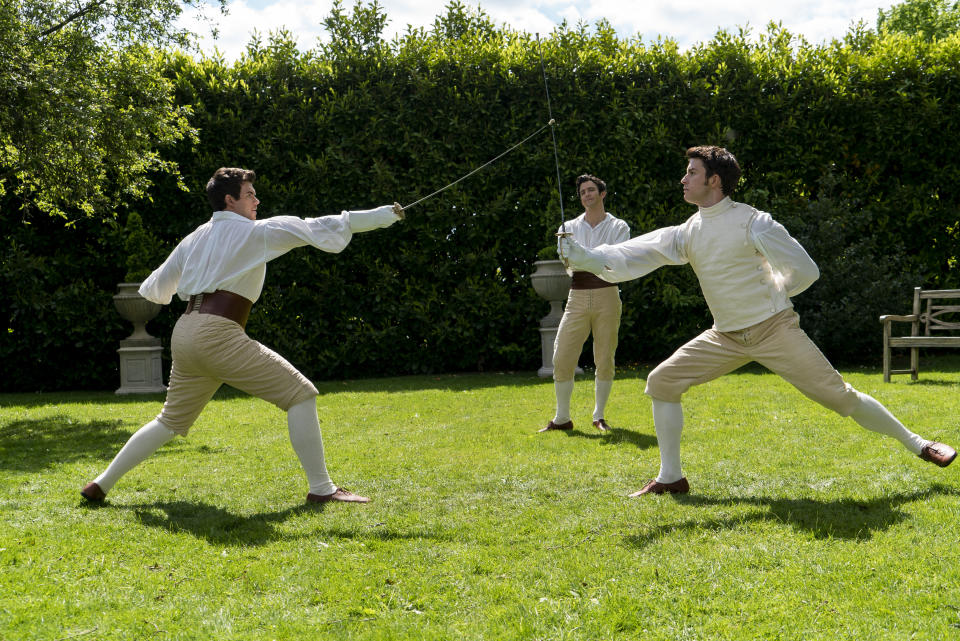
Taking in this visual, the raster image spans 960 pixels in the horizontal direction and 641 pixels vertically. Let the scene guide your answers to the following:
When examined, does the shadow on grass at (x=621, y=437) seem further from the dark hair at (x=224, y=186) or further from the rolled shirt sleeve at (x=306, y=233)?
the dark hair at (x=224, y=186)

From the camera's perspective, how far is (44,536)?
4113mm

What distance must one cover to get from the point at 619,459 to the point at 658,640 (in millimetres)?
2965

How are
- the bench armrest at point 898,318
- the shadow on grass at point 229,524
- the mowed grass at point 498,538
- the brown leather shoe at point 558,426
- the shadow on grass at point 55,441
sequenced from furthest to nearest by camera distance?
1. the bench armrest at point 898,318
2. the brown leather shoe at point 558,426
3. the shadow on grass at point 55,441
4. the shadow on grass at point 229,524
5. the mowed grass at point 498,538

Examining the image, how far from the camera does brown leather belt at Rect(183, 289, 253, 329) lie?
15.4ft

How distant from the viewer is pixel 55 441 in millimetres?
7094

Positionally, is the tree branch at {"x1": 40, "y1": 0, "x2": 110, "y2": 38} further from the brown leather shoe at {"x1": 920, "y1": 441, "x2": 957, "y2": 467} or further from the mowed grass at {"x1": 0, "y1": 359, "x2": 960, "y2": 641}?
the brown leather shoe at {"x1": 920, "y1": 441, "x2": 957, "y2": 467}

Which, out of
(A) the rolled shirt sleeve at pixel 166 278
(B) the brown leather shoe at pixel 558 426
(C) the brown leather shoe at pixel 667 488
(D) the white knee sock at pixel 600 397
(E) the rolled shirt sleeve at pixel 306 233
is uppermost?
(E) the rolled shirt sleeve at pixel 306 233

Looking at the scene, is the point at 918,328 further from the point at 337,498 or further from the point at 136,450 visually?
the point at 136,450

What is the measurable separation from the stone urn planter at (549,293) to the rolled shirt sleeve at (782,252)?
6.06 meters

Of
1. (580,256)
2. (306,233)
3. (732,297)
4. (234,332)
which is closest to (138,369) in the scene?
(234,332)

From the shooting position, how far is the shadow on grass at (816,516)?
385 cm

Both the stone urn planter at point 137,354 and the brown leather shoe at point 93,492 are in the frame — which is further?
the stone urn planter at point 137,354

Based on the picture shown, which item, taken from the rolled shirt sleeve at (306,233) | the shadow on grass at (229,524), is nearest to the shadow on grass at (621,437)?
the shadow on grass at (229,524)

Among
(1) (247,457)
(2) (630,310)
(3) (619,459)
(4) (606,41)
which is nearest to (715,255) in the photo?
(3) (619,459)
